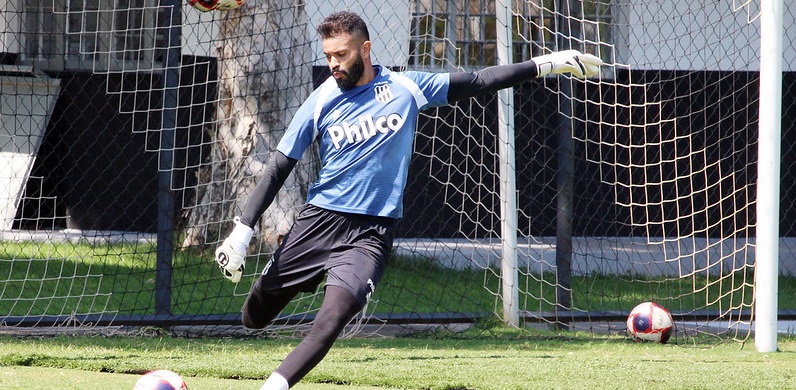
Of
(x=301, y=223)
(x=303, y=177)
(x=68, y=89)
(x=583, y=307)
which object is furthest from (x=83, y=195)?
(x=301, y=223)

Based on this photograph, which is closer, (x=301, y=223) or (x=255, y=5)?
(x=301, y=223)

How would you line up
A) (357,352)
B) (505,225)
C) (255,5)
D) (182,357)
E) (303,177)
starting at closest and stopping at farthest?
(182,357) < (357,352) < (505,225) < (255,5) < (303,177)

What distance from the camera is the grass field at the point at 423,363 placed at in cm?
558

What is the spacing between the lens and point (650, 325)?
743 centimetres

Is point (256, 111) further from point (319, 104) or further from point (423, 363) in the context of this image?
point (319, 104)

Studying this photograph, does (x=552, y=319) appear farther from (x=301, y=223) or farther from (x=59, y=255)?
(x=59, y=255)

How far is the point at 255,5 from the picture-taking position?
10.1m

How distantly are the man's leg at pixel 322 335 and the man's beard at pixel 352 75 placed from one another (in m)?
1.03

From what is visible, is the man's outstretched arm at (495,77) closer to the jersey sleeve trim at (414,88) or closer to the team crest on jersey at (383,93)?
the jersey sleeve trim at (414,88)

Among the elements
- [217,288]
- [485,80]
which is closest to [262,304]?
[485,80]

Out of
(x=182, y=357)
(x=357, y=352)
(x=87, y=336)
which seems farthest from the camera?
(x=87, y=336)

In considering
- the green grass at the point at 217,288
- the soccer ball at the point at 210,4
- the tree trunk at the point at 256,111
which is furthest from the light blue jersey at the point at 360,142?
the tree trunk at the point at 256,111

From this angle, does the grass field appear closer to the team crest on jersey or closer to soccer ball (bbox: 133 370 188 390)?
soccer ball (bbox: 133 370 188 390)

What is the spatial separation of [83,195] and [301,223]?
28.5ft
